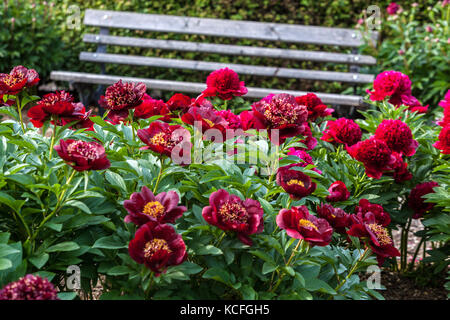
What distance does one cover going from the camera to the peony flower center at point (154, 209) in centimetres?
108

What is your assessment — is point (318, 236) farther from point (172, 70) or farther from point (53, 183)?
point (172, 70)

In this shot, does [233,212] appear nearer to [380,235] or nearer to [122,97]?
[380,235]

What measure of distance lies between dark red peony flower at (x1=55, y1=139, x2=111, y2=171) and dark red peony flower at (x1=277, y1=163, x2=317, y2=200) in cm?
43

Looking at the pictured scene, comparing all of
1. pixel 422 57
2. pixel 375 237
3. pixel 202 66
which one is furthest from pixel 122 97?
pixel 422 57

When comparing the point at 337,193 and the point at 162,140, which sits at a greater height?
the point at 162,140

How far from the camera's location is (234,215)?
1.11 metres

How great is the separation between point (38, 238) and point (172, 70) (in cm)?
454

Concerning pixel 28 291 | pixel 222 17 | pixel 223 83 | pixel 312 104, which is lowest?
pixel 28 291

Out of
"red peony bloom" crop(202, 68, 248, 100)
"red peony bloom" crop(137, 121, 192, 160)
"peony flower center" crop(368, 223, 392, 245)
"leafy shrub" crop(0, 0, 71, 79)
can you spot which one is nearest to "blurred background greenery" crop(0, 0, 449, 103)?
"leafy shrub" crop(0, 0, 71, 79)

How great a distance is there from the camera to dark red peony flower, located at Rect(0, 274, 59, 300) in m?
0.89

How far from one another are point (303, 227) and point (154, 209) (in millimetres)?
333

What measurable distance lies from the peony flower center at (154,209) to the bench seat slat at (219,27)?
4.24m

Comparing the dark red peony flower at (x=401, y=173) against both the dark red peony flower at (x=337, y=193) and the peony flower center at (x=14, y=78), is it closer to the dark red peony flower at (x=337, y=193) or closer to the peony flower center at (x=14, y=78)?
the dark red peony flower at (x=337, y=193)

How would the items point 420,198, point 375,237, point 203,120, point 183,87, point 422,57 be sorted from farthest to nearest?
1. point 422,57
2. point 183,87
3. point 420,198
4. point 203,120
5. point 375,237
